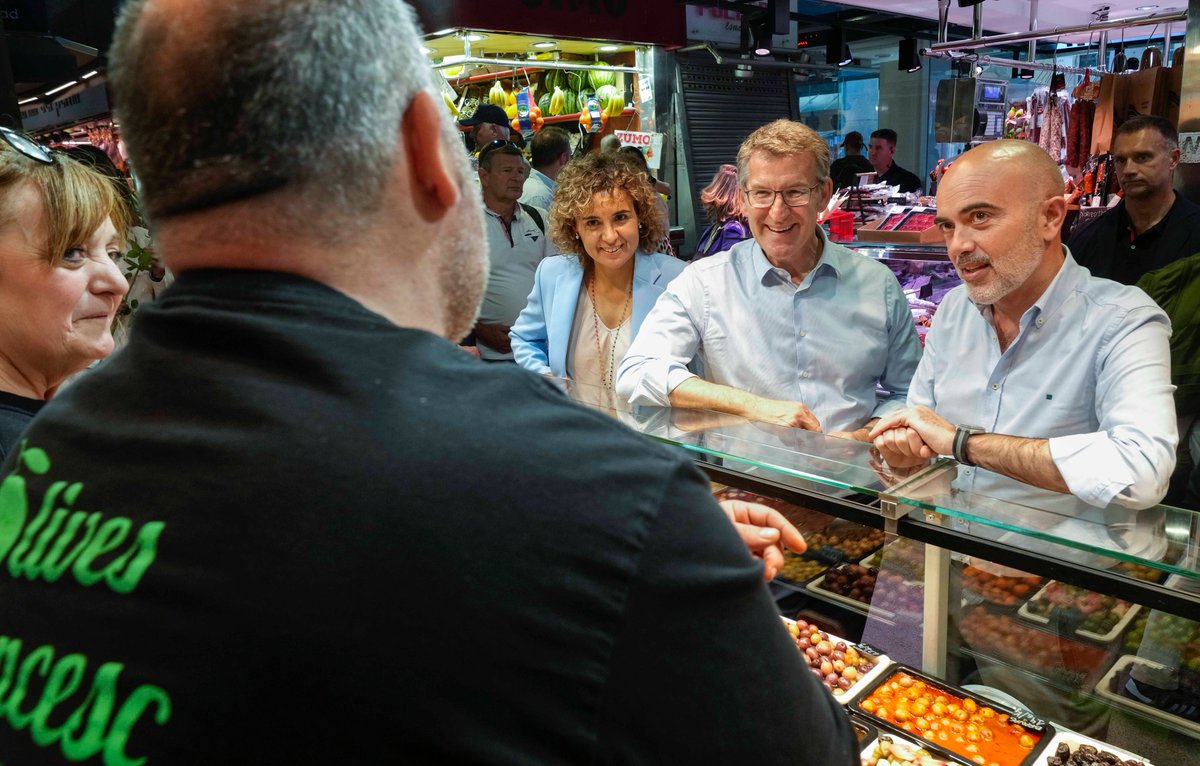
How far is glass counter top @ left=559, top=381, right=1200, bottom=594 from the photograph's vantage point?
5.01ft

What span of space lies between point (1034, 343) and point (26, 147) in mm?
2598

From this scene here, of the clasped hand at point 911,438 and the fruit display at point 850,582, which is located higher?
the clasped hand at point 911,438

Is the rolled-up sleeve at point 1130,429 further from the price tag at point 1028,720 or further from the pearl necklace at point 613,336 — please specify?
the pearl necklace at point 613,336

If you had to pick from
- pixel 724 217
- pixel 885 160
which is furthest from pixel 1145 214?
pixel 885 160

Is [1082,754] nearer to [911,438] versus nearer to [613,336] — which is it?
[911,438]

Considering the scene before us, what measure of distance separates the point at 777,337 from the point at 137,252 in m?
2.36

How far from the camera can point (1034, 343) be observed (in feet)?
8.50

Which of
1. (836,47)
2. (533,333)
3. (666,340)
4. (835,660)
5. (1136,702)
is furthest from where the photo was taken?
(836,47)

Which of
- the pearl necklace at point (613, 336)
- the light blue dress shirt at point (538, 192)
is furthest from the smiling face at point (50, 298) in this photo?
the light blue dress shirt at point (538, 192)

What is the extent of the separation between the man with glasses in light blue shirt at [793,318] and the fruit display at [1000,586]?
4.19 ft

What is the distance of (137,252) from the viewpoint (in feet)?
10.5

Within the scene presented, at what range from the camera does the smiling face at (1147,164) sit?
4656 mm

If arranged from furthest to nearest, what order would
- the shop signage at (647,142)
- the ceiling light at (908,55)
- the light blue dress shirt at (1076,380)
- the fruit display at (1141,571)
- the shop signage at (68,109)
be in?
the ceiling light at (908,55), the shop signage at (68,109), the shop signage at (647,142), the light blue dress shirt at (1076,380), the fruit display at (1141,571)

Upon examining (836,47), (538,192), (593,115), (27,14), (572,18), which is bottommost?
(538,192)
